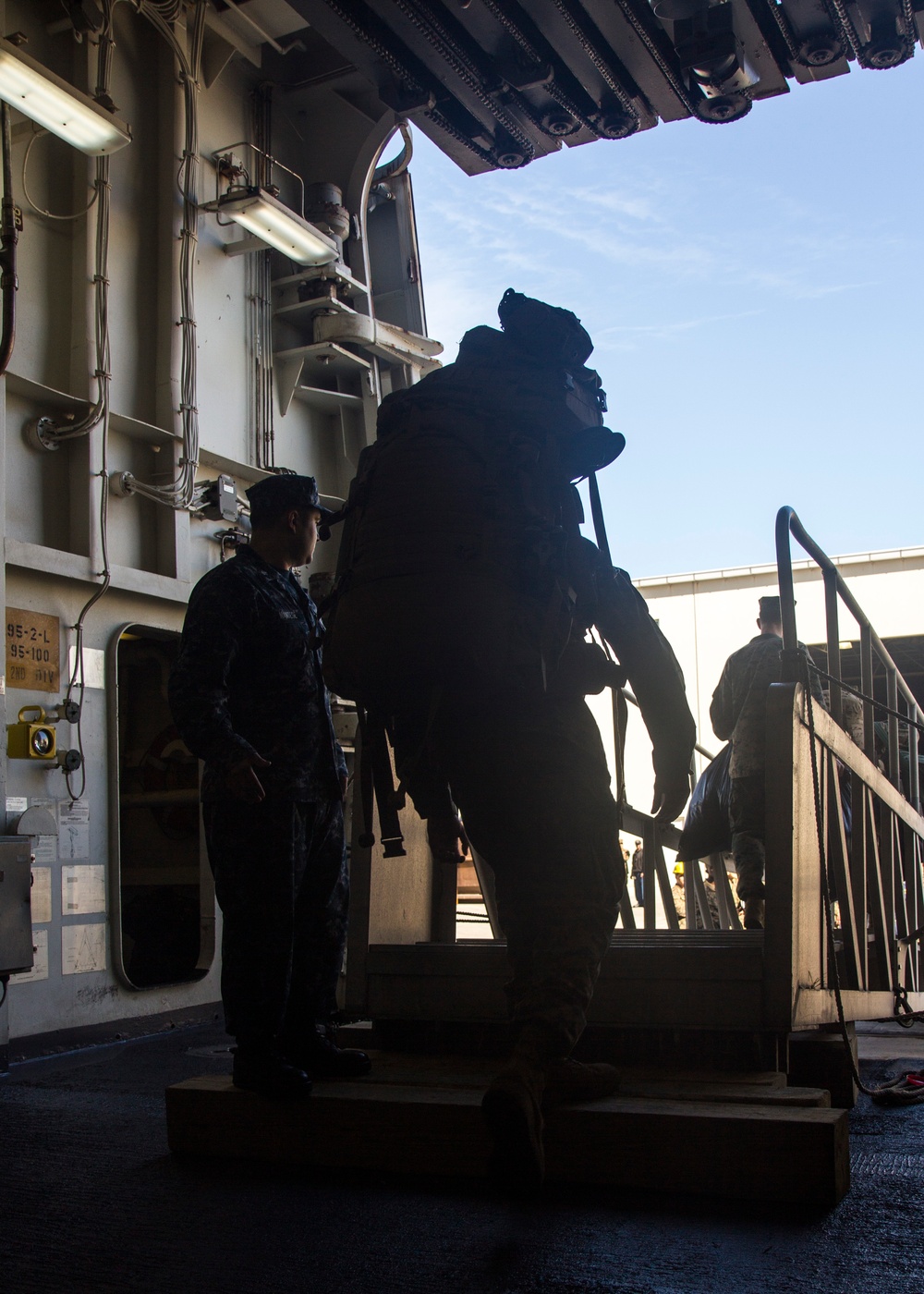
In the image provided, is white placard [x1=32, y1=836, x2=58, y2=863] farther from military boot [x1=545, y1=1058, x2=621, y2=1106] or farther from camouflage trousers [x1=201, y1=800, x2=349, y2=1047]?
military boot [x1=545, y1=1058, x2=621, y2=1106]

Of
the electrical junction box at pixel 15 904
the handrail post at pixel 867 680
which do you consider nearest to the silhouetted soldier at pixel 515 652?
the handrail post at pixel 867 680

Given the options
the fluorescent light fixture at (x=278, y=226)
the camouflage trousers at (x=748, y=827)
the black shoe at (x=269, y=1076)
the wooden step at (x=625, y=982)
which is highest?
the fluorescent light fixture at (x=278, y=226)

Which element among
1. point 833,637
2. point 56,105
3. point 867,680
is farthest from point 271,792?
point 56,105

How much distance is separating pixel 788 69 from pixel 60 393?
15.1 ft

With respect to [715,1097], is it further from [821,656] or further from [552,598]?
[821,656]

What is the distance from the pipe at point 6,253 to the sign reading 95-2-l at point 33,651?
47.9 inches

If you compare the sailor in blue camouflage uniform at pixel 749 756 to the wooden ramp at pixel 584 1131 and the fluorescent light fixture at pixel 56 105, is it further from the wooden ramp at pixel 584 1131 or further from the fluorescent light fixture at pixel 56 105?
the fluorescent light fixture at pixel 56 105

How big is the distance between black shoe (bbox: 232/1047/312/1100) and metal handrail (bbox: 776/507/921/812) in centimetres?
156

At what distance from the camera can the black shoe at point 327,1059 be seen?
103 inches

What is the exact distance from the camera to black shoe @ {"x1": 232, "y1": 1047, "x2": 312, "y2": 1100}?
2.38 meters

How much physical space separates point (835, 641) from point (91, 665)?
3827mm

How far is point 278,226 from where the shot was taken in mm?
6828

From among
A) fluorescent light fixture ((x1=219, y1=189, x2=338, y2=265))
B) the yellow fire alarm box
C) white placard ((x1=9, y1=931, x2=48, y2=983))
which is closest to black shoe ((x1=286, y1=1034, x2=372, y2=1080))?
white placard ((x1=9, y1=931, x2=48, y2=983))

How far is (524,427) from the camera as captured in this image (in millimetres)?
2334
